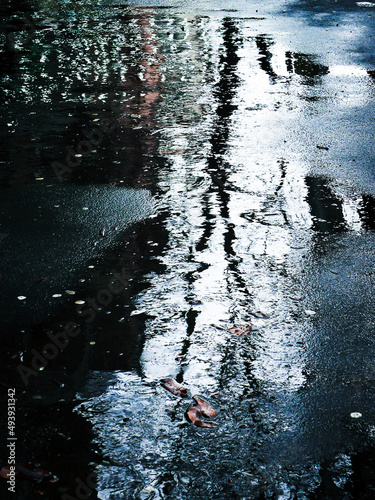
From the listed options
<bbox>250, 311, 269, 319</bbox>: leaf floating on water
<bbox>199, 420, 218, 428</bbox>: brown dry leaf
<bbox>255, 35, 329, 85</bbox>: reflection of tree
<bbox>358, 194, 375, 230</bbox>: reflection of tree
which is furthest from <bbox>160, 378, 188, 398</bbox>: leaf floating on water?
<bbox>255, 35, 329, 85</bbox>: reflection of tree

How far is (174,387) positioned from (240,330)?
2.45 ft

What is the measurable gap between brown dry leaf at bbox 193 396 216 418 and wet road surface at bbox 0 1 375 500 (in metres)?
0.04

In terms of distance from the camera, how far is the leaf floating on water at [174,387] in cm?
367

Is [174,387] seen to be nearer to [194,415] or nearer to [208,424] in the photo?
[194,415]

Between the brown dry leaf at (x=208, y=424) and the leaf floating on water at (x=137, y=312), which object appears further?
the leaf floating on water at (x=137, y=312)

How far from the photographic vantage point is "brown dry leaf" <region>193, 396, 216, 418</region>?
3.50m

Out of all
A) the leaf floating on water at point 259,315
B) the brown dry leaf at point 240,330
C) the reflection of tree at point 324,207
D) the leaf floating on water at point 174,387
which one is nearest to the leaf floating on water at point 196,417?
the leaf floating on water at point 174,387

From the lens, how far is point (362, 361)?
394cm

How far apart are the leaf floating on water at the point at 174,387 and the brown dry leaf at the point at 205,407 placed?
0.09 metres

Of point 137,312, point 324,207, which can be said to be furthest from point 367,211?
point 137,312

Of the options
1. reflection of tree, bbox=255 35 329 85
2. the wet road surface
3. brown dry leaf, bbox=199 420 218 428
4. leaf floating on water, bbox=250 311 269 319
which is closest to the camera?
the wet road surface

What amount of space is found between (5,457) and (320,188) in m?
4.47

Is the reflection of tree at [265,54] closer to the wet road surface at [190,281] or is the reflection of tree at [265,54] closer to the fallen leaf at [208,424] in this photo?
the wet road surface at [190,281]

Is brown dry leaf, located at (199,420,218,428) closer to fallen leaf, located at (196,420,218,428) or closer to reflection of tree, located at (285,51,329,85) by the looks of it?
fallen leaf, located at (196,420,218,428)
